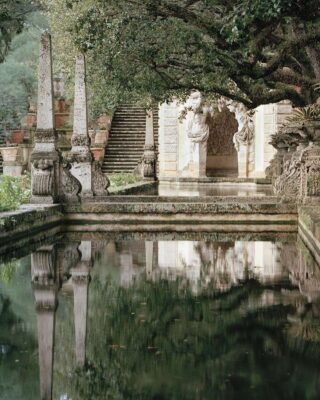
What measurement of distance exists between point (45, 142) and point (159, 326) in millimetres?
10222

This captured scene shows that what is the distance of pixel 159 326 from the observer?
7359 mm

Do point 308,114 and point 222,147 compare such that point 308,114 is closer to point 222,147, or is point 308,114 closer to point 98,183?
point 98,183

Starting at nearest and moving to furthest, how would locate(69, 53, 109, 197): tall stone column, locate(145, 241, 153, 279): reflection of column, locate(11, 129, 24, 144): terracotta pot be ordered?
1. locate(145, 241, 153, 279): reflection of column
2. locate(69, 53, 109, 197): tall stone column
3. locate(11, 129, 24, 144): terracotta pot

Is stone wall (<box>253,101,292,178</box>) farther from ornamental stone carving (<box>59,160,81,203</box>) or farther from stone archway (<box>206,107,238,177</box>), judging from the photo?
ornamental stone carving (<box>59,160,81,203</box>)

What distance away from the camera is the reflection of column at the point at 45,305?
5.89m

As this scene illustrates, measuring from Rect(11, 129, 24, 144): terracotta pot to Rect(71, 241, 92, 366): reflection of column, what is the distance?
89.9 ft

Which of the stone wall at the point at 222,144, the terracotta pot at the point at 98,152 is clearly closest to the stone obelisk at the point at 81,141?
the stone wall at the point at 222,144

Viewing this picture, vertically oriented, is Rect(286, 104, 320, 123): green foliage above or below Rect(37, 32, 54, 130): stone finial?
below

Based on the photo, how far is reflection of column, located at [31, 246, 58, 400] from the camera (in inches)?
232

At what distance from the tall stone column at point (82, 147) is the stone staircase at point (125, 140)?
57.1ft

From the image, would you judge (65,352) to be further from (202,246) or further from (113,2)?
(113,2)

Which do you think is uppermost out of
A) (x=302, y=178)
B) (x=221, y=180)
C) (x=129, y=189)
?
(x=302, y=178)

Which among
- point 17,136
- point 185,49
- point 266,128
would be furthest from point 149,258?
point 17,136

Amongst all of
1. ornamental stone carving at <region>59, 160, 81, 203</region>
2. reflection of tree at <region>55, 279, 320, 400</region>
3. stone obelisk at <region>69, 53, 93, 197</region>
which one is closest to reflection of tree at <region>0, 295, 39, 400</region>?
reflection of tree at <region>55, 279, 320, 400</region>
